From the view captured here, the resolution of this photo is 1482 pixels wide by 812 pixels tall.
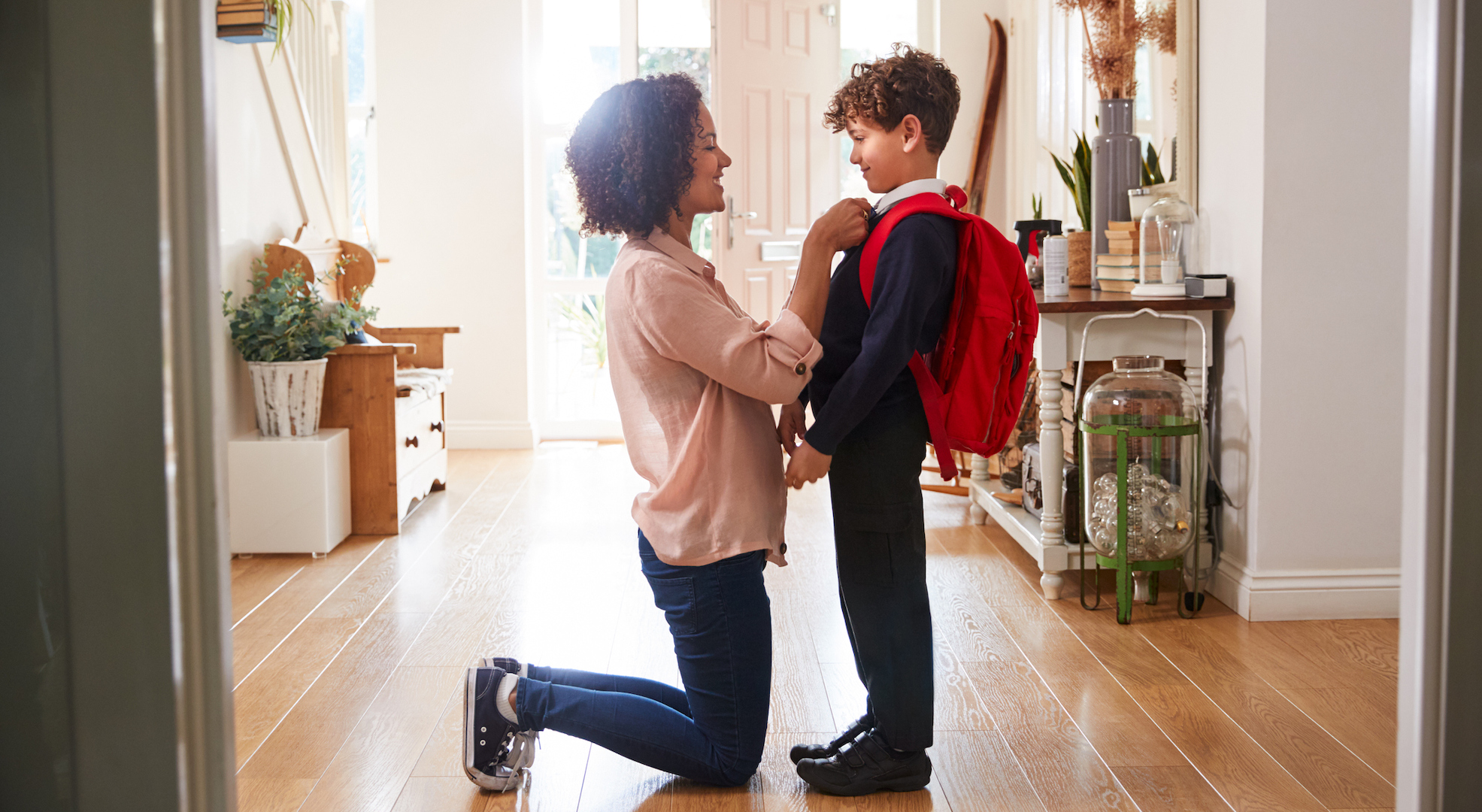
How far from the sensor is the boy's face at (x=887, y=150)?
1738 mm

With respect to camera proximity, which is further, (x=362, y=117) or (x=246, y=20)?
(x=362, y=117)

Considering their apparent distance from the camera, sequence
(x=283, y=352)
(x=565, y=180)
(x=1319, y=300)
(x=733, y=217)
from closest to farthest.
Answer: (x=1319, y=300)
(x=283, y=352)
(x=733, y=217)
(x=565, y=180)

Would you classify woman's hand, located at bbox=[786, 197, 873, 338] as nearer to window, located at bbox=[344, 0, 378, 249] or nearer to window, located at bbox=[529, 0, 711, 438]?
window, located at bbox=[529, 0, 711, 438]

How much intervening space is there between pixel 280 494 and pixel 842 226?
244 centimetres

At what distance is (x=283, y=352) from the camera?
3.51m

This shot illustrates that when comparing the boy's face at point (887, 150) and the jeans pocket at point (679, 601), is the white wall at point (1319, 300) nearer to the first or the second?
the boy's face at point (887, 150)

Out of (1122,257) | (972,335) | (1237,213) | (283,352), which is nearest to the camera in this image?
(972,335)

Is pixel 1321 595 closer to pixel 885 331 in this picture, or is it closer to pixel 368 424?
pixel 885 331

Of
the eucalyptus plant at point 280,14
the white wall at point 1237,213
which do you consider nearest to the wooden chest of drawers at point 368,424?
the eucalyptus plant at point 280,14

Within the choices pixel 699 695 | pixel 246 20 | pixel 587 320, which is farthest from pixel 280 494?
pixel 587 320

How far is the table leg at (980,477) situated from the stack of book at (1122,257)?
88 centimetres

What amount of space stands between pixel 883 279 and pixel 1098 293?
1692 millimetres

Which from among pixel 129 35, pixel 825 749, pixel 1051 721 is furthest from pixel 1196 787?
pixel 129 35

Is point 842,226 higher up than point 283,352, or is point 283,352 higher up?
point 842,226
